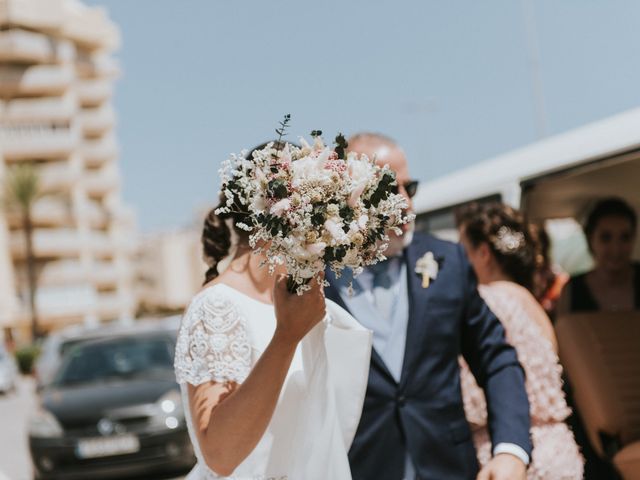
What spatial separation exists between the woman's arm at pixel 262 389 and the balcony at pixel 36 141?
66526 mm

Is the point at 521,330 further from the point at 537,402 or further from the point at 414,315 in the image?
the point at 414,315

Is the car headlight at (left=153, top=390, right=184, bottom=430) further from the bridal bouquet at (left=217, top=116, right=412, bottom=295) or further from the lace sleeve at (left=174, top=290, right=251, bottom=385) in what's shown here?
the bridal bouquet at (left=217, top=116, right=412, bottom=295)

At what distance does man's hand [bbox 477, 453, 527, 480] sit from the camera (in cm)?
306

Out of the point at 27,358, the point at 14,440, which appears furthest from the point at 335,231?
the point at 27,358

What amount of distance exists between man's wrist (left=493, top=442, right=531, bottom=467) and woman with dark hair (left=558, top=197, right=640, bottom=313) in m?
2.48

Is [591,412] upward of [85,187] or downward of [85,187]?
downward

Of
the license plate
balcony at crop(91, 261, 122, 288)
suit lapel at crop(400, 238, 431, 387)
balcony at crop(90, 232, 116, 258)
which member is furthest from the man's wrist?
balcony at crop(91, 261, 122, 288)

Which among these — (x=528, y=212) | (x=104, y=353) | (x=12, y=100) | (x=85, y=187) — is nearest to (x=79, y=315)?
(x=85, y=187)

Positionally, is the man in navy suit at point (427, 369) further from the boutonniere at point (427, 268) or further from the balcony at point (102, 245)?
the balcony at point (102, 245)

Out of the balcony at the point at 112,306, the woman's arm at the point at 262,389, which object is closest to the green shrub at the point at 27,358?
the balcony at the point at 112,306

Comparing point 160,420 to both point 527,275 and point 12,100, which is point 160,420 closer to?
point 527,275

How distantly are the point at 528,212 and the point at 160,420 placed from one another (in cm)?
465

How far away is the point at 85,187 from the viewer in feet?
233

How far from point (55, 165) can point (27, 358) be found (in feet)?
77.1
